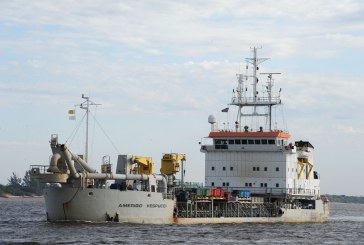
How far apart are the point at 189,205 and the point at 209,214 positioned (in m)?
2.29

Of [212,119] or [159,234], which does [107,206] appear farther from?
[212,119]

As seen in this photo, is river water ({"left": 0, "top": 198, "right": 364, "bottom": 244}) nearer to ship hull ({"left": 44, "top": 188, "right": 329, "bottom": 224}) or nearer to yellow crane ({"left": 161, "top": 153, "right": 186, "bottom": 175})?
ship hull ({"left": 44, "top": 188, "right": 329, "bottom": 224})

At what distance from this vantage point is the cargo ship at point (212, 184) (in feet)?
174

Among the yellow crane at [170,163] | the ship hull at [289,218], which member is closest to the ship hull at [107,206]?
the ship hull at [289,218]

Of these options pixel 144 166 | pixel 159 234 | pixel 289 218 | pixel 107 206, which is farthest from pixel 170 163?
pixel 159 234

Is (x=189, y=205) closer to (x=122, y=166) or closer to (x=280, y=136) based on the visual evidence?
(x=122, y=166)

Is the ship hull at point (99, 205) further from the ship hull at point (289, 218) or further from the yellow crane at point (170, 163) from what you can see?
the yellow crane at point (170, 163)

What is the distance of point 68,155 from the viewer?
172 feet

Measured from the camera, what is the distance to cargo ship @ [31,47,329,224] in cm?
5316

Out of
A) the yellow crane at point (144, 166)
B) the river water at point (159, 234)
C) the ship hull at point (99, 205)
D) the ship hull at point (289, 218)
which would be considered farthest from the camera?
the ship hull at point (289, 218)

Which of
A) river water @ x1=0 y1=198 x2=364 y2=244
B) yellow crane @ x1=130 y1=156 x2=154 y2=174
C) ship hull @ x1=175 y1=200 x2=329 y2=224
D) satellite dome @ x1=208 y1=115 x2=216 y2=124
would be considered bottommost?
river water @ x1=0 y1=198 x2=364 y2=244

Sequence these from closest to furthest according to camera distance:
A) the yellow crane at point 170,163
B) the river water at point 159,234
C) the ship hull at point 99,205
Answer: the river water at point 159,234
the ship hull at point 99,205
the yellow crane at point 170,163

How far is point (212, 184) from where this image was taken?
229 ft

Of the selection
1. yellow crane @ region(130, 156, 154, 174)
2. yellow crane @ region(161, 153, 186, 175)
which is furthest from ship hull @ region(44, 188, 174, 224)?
yellow crane @ region(161, 153, 186, 175)
